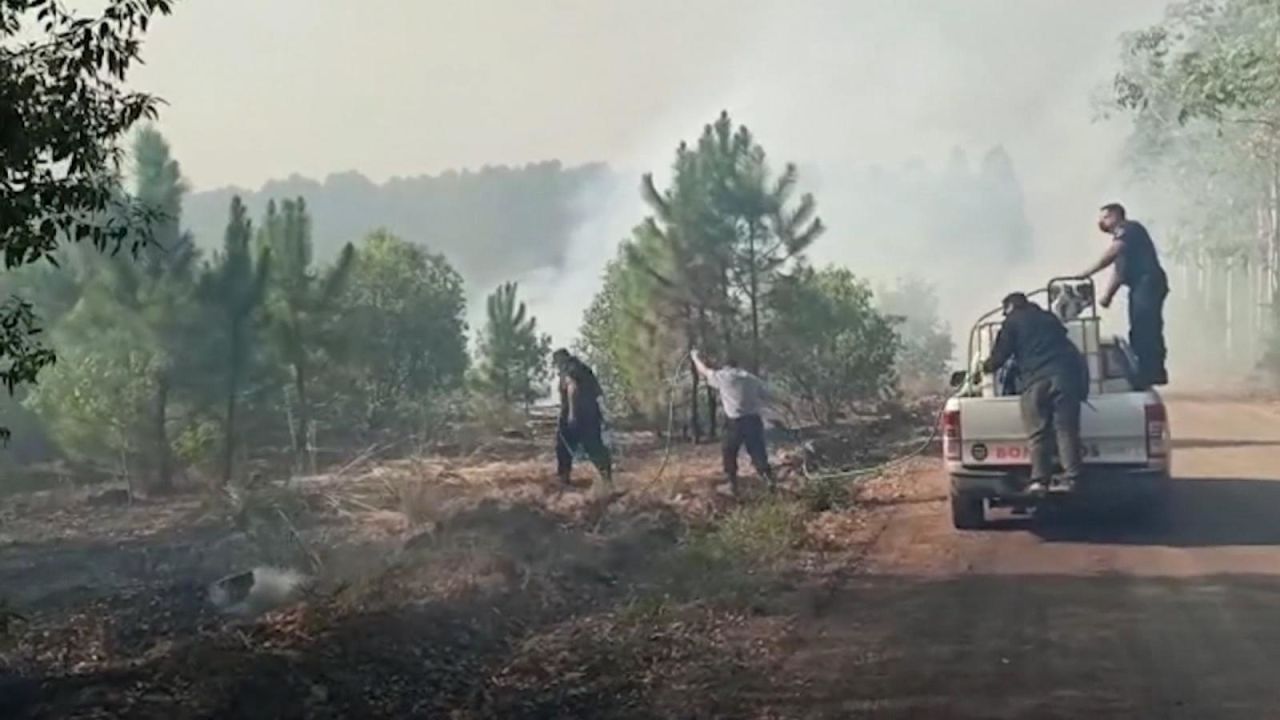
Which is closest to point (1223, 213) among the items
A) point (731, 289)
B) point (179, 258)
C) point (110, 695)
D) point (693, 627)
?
point (731, 289)

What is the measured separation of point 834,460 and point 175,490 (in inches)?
359

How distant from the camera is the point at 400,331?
26766 millimetres

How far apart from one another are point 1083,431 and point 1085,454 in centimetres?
19

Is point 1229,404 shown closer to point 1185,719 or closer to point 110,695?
point 1185,719

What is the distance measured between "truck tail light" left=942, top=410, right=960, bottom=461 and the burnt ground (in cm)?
74

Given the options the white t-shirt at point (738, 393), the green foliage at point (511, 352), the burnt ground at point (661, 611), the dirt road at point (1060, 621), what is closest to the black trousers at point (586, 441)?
the burnt ground at point (661, 611)

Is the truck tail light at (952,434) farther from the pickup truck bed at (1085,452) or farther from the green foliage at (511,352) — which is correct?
the green foliage at (511,352)

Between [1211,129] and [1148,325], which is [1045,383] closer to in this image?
[1148,325]

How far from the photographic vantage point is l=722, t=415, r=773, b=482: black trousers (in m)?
14.5

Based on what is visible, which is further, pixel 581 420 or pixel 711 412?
pixel 711 412

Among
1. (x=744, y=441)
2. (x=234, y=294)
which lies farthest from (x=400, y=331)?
(x=744, y=441)

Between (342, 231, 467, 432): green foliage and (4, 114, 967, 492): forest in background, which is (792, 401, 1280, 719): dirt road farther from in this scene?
(342, 231, 467, 432): green foliage

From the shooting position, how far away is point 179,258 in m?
19.2

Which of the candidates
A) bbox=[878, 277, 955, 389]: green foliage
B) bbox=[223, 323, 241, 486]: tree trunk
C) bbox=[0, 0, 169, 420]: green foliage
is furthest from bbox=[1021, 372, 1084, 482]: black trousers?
bbox=[878, 277, 955, 389]: green foliage
